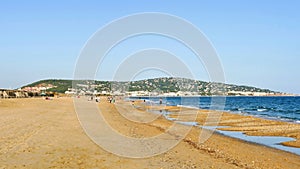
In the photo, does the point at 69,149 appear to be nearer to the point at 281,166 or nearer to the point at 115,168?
the point at 115,168

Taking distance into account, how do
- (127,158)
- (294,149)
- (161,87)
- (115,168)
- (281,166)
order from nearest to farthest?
(115,168) < (127,158) < (281,166) < (294,149) < (161,87)

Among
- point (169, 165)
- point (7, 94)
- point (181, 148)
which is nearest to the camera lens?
point (169, 165)

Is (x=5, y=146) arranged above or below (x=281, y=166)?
above

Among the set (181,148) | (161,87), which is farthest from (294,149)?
(161,87)

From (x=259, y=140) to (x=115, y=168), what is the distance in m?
13.0

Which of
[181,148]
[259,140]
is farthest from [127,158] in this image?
[259,140]

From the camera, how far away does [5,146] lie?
12.2m

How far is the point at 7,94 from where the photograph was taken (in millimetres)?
94250

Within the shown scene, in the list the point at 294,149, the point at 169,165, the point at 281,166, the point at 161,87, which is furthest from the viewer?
the point at 161,87

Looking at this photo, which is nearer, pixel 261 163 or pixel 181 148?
pixel 261 163

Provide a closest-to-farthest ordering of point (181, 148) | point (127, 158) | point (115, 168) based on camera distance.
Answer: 1. point (115, 168)
2. point (127, 158)
3. point (181, 148)

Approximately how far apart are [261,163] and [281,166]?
27.7 inches

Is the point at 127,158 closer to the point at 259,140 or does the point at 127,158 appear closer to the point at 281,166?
the point at 281,166

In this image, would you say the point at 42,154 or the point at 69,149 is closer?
the point at 42,154
